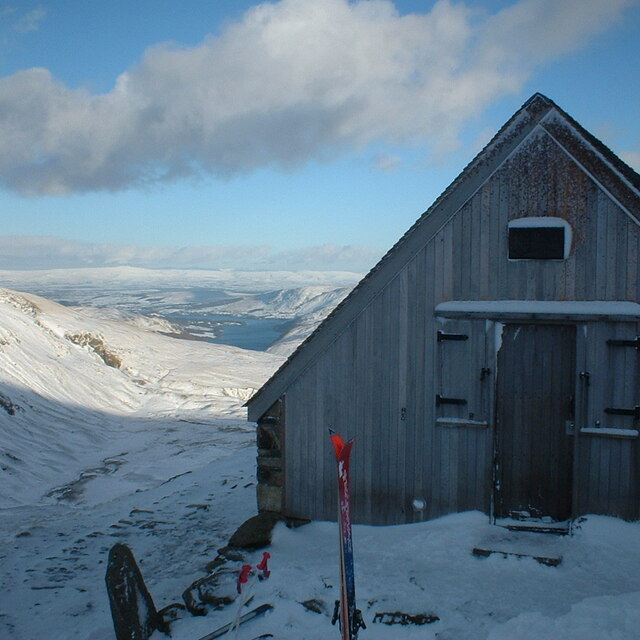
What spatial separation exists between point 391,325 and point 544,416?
228cm

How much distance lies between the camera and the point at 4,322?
27.0 m

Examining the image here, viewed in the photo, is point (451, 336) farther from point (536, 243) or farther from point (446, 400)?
point (536, 243)

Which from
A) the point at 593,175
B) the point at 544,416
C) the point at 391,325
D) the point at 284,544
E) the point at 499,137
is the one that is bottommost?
the point at 284,544

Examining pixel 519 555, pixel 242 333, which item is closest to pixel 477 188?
pixel 519 555

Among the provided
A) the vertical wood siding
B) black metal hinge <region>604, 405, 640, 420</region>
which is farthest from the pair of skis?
black metal hinge <region>604, 405, 640, 420</region>

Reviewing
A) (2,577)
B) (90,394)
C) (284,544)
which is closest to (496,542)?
(284,544)

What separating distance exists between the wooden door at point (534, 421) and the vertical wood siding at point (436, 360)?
0.23 meters

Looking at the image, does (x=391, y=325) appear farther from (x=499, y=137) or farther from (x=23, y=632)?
(x=23, y=632)

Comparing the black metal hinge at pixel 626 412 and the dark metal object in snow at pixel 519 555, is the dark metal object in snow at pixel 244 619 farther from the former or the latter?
the black metal hinge at pixel 626 412

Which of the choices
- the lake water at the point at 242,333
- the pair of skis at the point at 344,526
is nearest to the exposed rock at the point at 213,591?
the pair of skis at the point at 344,526

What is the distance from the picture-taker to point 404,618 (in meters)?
5.94

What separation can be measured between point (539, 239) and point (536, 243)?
60 mm

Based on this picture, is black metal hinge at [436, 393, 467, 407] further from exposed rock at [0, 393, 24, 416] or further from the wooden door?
exposed rock at [0, 393, 24, 416]

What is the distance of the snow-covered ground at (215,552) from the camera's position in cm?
593
